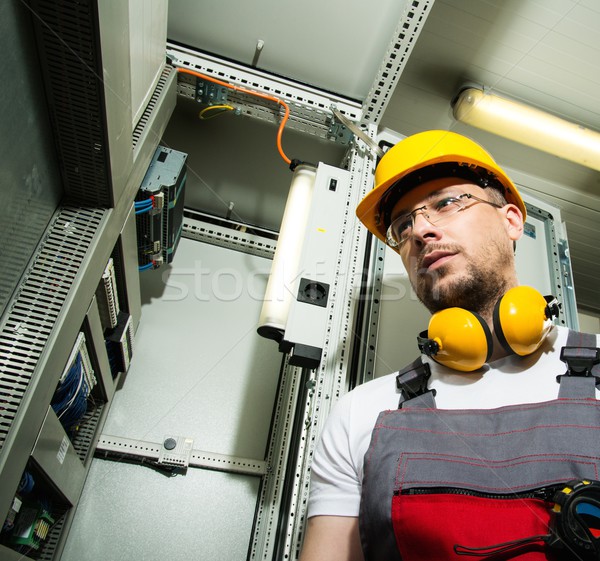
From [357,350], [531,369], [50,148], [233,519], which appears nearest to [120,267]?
[50,148]

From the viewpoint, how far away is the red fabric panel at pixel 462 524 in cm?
71

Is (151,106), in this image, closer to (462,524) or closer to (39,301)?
(39,301)

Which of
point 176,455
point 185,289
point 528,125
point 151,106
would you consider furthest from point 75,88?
point 528,125

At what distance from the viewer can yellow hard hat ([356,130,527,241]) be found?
131 cm

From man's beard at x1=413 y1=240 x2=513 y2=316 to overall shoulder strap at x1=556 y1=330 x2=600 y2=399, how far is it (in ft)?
0.77

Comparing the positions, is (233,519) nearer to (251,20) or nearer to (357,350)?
(357,350)

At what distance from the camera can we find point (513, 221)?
Result: 129 cm

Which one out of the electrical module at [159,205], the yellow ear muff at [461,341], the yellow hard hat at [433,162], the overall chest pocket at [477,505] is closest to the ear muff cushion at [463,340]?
A: the yellow ear muff at [461,341]

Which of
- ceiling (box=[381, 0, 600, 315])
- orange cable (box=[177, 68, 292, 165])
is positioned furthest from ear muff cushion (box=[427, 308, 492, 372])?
ceiling (box=[381, 0, 600, 315])

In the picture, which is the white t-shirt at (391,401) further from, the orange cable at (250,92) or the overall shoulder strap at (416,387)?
the orange cable at (250,92)

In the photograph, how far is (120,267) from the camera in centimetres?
147

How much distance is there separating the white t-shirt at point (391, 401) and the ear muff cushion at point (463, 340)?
0.07 meters

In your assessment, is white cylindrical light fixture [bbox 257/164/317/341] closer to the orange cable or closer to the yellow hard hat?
the orange cable

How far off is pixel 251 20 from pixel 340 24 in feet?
1.20
